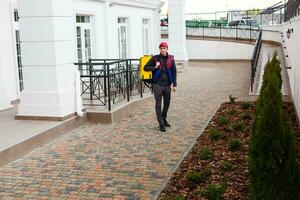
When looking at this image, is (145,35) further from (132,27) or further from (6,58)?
(6,58)

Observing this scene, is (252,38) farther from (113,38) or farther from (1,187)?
(1,187)

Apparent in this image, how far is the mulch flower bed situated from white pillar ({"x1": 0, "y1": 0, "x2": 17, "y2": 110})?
17.5ft

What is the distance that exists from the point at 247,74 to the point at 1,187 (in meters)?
15.1

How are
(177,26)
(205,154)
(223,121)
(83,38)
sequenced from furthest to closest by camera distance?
1. (177,26)
2. (83,38)
3. (223,121)
4. (205,154)

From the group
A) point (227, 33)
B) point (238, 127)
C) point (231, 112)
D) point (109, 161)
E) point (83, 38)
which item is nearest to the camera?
point (109, 161)

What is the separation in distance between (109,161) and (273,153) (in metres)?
3.96

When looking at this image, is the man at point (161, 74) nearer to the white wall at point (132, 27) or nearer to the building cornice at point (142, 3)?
the white wall at point (132, 27)

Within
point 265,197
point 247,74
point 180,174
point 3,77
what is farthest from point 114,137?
point 247,74

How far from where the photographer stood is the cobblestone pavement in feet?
20.3

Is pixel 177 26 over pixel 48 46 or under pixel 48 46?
over

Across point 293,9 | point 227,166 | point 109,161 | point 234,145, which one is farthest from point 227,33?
point 227,166

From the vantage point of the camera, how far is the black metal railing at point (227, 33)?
2949cm

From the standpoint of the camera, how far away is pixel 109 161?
7500 millimetres

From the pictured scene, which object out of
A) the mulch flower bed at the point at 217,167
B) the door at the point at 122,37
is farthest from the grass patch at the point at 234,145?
the door at the point at 122,37
